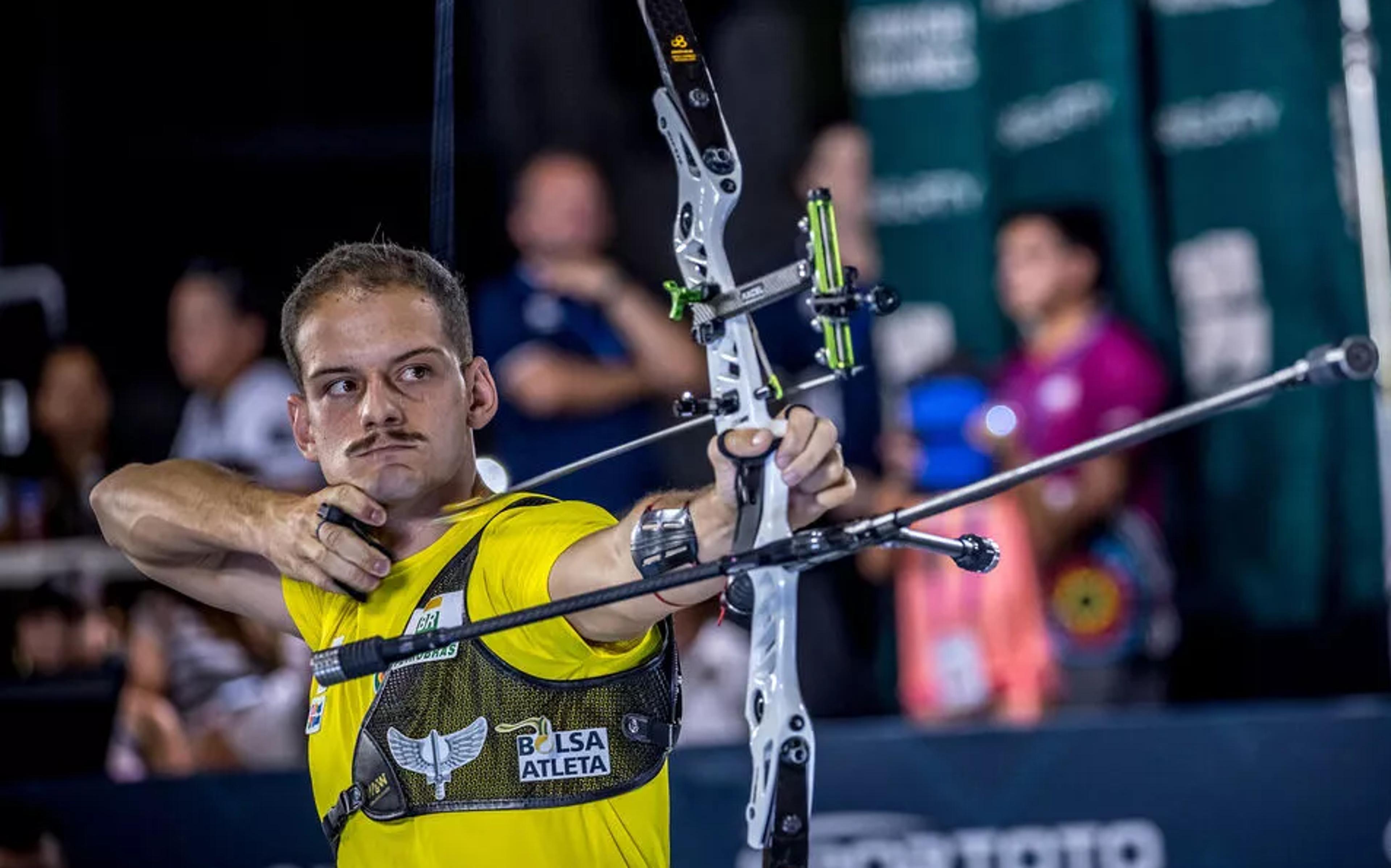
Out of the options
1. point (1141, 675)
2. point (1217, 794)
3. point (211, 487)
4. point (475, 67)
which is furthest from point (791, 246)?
point (211, 487)

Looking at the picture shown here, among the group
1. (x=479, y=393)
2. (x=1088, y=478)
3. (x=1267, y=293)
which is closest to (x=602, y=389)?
(x=1088, y=478)

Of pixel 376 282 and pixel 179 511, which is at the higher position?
pixel 376 282

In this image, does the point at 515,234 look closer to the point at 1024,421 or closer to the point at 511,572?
the point at 1024,421

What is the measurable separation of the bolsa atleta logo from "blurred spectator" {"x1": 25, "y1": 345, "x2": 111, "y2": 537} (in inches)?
168

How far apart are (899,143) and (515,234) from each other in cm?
141

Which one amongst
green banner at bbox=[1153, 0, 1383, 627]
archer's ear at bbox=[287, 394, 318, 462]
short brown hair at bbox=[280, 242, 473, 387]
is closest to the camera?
short brown hair at bbox=[280, 242, 473, 387]

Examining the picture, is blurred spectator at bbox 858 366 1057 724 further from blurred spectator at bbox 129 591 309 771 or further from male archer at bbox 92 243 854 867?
male archer at bbox 92 243 854 867

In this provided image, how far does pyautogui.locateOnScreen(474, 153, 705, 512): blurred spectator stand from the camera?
5469 mm

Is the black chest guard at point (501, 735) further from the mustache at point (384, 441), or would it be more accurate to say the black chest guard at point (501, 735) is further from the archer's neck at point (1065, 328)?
the archer's neck at point (1065, 328)

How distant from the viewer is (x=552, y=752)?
2.24 meters

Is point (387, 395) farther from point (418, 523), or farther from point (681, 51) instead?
point (681, 51)

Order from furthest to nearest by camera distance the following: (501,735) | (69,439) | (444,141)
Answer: (69,439) → (444,141) → (501,735)

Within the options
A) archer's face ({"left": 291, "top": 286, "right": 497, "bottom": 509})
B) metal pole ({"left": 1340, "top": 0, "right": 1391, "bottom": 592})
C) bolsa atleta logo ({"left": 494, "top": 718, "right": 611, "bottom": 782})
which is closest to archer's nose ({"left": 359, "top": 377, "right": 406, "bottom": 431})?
archer's face ({"left": 291, "top": 286, "right": 497, "bottom": 509})

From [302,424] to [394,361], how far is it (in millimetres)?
271
